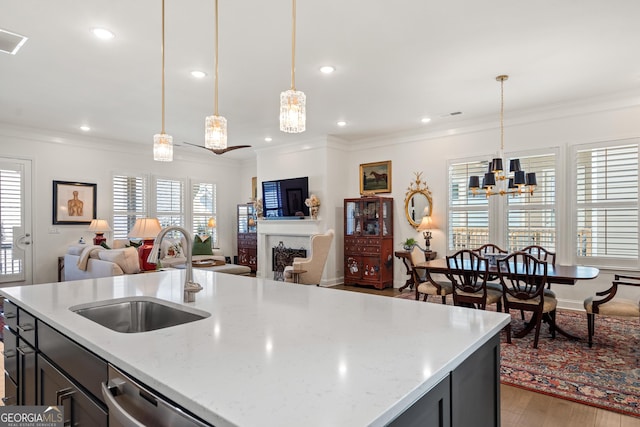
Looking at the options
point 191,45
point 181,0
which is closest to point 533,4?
point 181,0

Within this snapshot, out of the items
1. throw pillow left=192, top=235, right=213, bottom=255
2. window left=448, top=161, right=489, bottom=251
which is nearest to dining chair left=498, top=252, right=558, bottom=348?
window left=448, top=161, right=489, bottom=251

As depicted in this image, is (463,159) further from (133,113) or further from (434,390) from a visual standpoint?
(434,390)

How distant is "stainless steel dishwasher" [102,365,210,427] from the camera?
836 millimetres

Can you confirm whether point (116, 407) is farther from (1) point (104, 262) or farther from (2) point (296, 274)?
(2) point (296, 274)

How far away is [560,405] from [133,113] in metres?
5.95

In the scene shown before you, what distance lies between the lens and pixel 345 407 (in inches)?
29.7

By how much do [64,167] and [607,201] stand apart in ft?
27.9

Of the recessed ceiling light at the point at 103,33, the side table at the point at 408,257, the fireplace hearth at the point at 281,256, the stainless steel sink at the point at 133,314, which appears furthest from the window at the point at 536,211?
the recessed ceiling light at the point at 103,33

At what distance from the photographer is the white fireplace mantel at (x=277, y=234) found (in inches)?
288

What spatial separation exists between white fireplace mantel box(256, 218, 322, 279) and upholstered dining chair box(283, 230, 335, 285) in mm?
1578

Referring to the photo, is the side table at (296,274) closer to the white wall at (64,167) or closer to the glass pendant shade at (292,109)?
the glass pendant shade at (292,109)

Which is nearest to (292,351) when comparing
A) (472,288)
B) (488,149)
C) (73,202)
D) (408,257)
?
(472,288)

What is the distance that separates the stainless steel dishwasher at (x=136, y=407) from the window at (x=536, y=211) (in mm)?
5544

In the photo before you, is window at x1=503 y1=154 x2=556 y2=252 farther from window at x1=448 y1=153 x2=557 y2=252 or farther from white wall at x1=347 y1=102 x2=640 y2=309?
white wall at x1=347 y1=102 x2=640 y2=309
